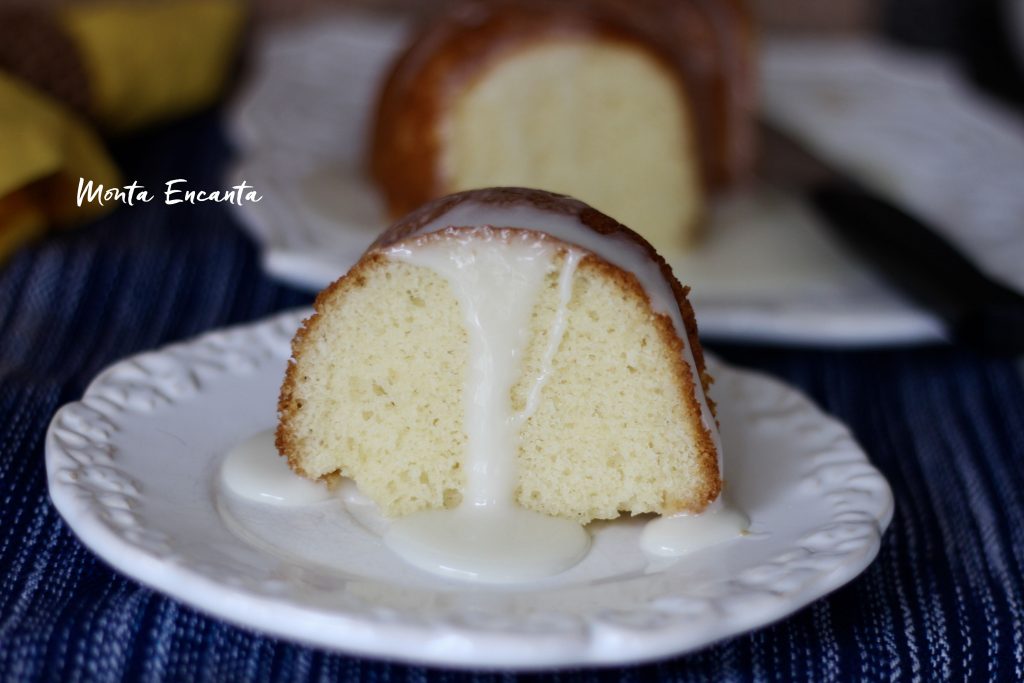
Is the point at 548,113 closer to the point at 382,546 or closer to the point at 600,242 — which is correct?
the point at 600,242

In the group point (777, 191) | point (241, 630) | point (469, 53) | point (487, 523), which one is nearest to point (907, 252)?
point (777, 191)

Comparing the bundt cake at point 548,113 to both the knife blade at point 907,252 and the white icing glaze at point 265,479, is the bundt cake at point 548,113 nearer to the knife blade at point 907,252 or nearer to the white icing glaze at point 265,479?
the knife blade at point 907,252

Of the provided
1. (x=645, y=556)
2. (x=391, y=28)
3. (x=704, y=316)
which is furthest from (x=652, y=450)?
(x=391, y=28)

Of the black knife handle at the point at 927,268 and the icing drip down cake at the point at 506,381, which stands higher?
the icing drip down cake at the point at 506,381

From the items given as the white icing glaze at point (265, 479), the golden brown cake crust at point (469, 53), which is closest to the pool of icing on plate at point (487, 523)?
the white icing glaze at point (265, 479)

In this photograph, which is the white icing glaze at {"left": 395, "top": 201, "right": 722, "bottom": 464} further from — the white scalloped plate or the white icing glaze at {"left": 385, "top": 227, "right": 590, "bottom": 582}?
the white scalloped plate

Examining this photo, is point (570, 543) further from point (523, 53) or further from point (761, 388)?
point (523, 53)
